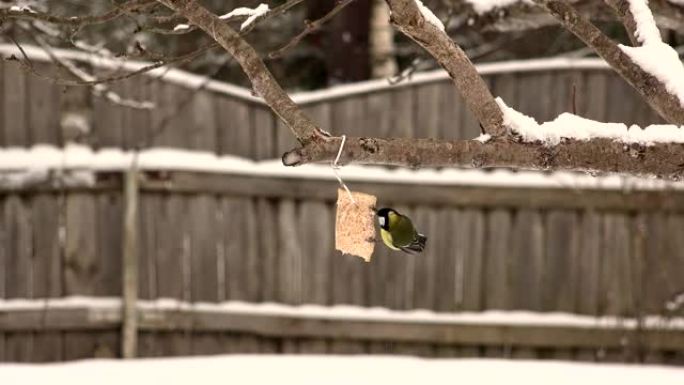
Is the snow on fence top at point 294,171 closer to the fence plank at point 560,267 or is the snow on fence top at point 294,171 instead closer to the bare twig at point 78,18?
the fence plank at point 560,267

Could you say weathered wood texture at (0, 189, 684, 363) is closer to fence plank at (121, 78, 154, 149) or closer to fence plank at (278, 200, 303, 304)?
fence plank at (278, 200, 303, 304)

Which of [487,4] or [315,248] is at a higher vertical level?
[487,4]

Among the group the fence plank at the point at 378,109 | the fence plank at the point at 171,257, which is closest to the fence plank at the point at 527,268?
the fence plank at the point at 378,109

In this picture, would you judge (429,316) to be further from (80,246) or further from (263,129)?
(80,246)

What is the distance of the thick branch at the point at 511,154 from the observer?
2.27 m

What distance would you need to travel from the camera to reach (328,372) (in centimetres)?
485

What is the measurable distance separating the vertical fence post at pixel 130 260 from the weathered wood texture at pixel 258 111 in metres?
0.28

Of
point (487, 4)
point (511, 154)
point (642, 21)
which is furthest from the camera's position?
point (487, 4)

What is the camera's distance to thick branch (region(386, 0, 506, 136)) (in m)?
2.35

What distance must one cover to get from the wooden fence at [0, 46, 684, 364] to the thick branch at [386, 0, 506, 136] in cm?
280

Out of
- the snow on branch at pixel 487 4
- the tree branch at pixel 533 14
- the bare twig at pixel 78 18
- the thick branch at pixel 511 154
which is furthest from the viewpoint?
the snow on branch at pixel 487 4

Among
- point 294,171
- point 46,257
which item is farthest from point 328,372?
point 46,257

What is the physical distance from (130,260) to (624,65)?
11.6ft

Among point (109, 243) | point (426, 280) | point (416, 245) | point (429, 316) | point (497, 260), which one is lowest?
point (429, 316)
